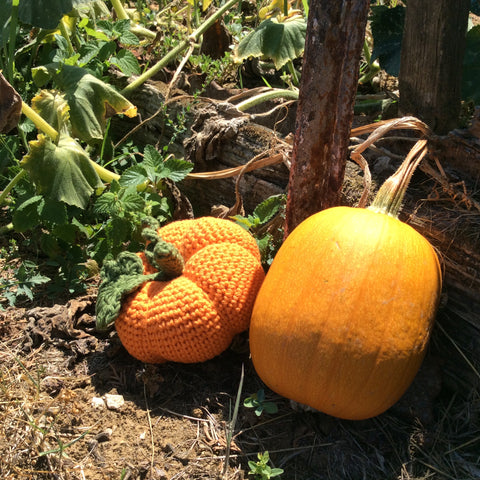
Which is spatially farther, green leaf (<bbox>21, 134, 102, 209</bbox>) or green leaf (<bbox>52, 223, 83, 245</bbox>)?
green leaf (<bbox>52, 223, 83, 245</bbox>)

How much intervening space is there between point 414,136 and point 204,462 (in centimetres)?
154

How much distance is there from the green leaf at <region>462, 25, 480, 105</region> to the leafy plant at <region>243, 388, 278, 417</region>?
159 cm

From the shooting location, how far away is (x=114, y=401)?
1999 mm

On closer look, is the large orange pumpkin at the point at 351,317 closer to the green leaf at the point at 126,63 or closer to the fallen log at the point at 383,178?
the fallen log at the point at 383,178

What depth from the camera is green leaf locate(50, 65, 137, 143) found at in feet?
8.64

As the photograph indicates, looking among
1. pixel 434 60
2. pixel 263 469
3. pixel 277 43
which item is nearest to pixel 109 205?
pixel 277 43

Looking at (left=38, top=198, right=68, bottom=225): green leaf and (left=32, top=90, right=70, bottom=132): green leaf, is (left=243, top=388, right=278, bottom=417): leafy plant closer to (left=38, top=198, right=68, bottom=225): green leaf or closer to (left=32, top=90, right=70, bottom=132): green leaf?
(left=38, top=198, right=68, bottom=225): green leaf

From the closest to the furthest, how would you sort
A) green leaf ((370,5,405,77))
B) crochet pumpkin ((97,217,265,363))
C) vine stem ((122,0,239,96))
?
crochet pumpkin ((97,217,265,363)), green leaf ((370,5,405,77)), vine stem ((122,0,239,96))

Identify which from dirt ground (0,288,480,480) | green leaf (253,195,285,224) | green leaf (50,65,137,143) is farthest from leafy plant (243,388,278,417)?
green leaf (50,65,137,143)

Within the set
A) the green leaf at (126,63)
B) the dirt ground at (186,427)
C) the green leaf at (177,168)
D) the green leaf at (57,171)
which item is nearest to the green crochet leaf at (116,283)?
the dirt ground at (186,427)

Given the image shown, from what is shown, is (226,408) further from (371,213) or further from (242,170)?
(242,170)

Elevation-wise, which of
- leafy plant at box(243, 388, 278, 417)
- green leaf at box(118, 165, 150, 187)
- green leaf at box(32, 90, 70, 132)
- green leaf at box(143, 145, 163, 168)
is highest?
green leaf at box(32, 90, 70, 132)

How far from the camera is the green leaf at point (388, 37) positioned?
2.75m

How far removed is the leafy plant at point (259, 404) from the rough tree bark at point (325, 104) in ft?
2.10
